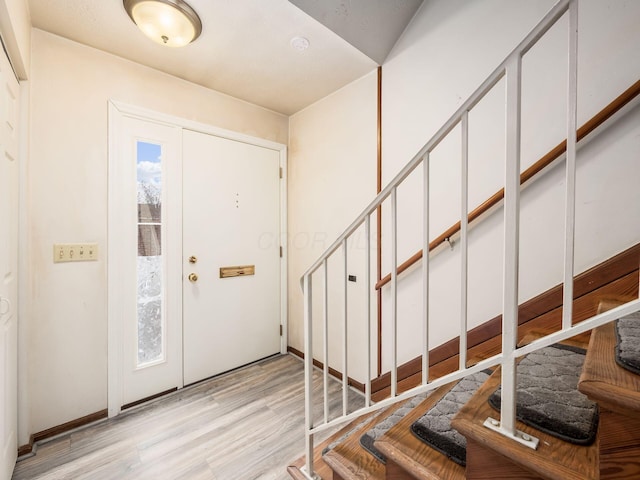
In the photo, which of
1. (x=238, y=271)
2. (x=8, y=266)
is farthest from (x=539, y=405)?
(x=8, y=266)

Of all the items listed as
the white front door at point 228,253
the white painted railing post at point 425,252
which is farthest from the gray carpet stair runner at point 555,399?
the white front door at point 228,253

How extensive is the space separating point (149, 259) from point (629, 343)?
8.18 feet

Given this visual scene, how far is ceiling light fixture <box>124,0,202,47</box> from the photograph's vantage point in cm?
143

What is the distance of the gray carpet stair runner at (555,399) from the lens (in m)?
0.73

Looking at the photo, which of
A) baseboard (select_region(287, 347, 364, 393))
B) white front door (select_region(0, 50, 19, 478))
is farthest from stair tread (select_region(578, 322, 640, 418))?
white front door (select_region(0, 50, 19, 478))

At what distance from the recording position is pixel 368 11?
63.8 inches

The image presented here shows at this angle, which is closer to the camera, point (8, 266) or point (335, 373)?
point (8, 266)

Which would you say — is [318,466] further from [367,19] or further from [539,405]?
[367,19]

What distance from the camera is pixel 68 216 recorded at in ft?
5.62

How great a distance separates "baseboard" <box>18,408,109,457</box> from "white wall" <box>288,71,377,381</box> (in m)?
1.55

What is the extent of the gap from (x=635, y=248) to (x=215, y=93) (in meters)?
2.80

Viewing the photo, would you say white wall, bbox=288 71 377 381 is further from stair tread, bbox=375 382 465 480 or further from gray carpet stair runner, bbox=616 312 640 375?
gray carpet stair runner, bbox=616 312 640 375

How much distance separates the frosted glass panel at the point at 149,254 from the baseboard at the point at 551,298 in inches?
74.0

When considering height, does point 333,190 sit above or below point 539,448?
above
